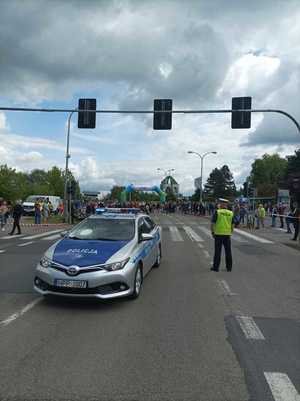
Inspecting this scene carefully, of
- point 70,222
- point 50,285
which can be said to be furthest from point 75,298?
point 70,222

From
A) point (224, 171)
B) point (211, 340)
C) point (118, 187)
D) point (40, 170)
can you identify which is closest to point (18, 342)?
point (211, 340)

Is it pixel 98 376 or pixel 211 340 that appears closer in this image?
pixel 98 376

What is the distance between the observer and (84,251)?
6863mm

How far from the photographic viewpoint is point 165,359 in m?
4.52

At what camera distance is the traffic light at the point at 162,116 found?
1866 cm

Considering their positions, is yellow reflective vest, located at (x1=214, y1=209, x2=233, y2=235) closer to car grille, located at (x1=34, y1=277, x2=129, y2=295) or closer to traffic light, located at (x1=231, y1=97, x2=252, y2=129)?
car grille, located at (x1=34, y1=277, x2=129, y2=295)

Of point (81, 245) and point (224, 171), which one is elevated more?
point (224, 171)

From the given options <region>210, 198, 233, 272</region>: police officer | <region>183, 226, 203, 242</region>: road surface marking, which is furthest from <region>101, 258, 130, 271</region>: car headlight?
<region>183, 226, 203, 242</region>: road surface marking

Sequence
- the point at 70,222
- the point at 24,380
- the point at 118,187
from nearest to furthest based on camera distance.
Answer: the point at 24,380 < the point at 70,222 < the point at 118,187

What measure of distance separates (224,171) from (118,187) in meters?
40.0

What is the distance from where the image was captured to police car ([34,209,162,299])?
6.36 m

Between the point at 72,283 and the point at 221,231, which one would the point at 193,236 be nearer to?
the point at 221,231

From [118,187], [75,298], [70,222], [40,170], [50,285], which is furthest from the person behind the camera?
[40,170]

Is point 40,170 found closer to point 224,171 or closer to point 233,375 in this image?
point 224,171
